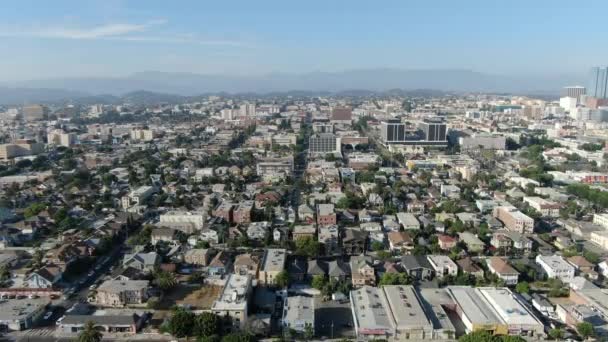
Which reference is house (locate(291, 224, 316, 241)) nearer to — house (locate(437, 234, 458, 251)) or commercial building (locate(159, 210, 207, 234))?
commercial building (locate(159, 210, 207, 234))

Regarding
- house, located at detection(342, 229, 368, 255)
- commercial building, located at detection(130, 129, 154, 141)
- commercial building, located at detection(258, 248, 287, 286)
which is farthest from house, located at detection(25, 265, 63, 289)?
commercial building, located at detection(130, 129, 154, 141)

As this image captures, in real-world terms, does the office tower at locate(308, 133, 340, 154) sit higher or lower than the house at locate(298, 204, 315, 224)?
higher

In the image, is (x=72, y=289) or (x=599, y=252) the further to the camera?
(x=599, y=252)

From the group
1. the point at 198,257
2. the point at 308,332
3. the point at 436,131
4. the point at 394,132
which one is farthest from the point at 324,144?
the point at 308,332

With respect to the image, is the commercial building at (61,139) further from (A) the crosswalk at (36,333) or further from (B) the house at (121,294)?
(A) the crosswalk at (36,333)

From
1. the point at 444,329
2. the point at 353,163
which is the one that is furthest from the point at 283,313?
the point at 353,163

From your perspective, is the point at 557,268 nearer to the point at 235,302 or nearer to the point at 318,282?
the point at 318,282

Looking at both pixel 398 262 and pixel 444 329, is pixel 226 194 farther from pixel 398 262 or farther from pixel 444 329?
pixel 444 329
